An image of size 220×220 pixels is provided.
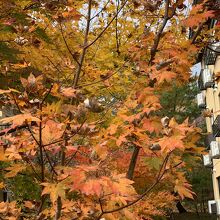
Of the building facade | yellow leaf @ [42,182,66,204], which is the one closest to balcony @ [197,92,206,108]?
the building facade

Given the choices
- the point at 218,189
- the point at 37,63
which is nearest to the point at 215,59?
the point at 218,189

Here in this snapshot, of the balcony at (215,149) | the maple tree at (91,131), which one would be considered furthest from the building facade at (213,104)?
the maple tree at (91,131)

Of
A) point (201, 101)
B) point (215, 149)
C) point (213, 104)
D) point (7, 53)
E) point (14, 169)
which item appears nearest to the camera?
point (14, 169)

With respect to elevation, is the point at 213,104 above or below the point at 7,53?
above

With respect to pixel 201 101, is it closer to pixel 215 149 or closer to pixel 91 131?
pixel 215 149

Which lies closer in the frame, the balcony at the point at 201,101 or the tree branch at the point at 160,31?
the tree branch at the point at 160,31

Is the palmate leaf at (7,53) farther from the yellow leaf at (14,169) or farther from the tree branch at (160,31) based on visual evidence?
the yellow leaf at (14,169)

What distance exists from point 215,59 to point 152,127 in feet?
63.1

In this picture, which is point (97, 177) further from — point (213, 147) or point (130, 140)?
point (213, 147)

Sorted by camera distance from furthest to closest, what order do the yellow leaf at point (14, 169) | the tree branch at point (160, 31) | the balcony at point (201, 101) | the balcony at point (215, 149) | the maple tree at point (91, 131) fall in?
1. the balcony at point (201, 101)
2. the balcony at point (215, 149)
3. the tree branch at point (160, 31)
4. the yellow leaf at point (14, 169)
5. the maple tree at point (91, 131)

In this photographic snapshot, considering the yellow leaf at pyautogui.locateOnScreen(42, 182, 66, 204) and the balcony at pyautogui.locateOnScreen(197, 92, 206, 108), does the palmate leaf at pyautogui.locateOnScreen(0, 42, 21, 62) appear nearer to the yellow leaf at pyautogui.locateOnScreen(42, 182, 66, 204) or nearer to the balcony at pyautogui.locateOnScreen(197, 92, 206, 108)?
the yellow leaf at pyautogui.locateOnScreen(42, 182, 66, 204)

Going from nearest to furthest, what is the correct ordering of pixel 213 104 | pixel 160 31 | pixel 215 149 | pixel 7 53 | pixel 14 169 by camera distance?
pixel 14 169 → pixel 160 31 → pixel 7 53 → pixel 215 149 → pixel 213 104

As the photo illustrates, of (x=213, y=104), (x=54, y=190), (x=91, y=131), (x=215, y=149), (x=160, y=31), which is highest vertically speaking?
(x=213, y=104)

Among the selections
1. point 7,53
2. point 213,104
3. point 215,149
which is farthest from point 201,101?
point 7,53
